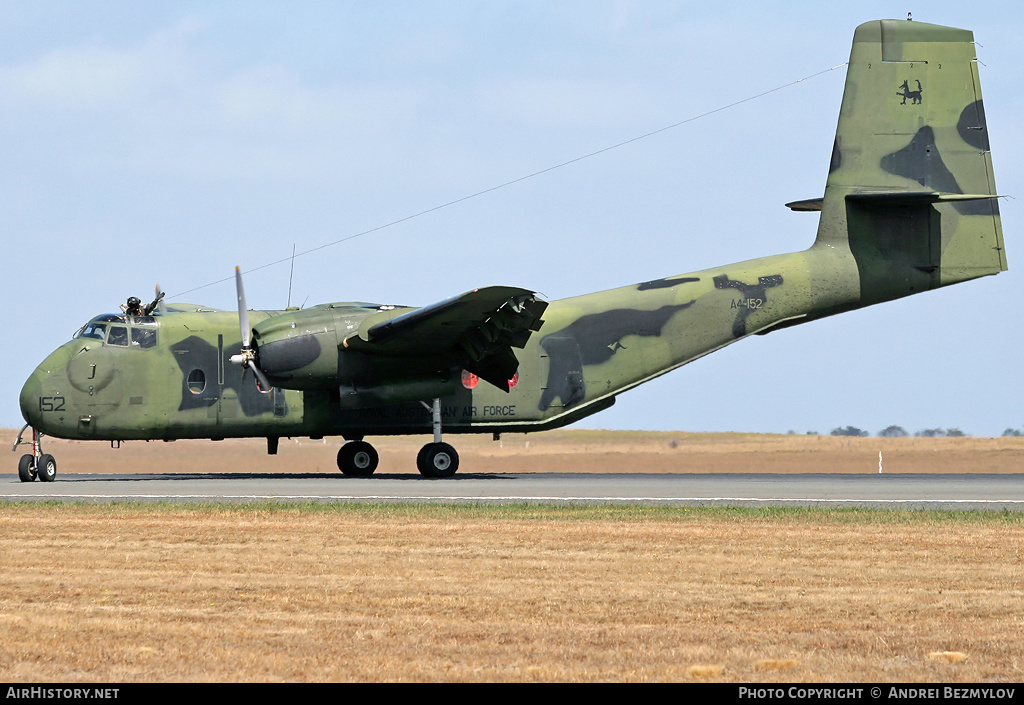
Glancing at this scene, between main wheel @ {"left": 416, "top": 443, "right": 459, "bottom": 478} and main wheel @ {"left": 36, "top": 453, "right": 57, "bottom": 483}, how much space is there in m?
7.74

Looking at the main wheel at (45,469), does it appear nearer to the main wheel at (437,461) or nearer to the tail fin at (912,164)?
the main wheel at (437,461)

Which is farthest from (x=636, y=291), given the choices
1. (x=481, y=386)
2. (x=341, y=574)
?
(x=341, y=574)

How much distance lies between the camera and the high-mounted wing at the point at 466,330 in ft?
73.4

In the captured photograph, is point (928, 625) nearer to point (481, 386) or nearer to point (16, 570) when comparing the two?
point (16, 570)

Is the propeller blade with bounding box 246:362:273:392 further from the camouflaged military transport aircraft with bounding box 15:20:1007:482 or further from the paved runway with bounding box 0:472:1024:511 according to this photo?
the paved runway with bounding box 0:472:1024:511

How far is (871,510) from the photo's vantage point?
53.3 feet

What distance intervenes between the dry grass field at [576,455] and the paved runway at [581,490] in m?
6.51

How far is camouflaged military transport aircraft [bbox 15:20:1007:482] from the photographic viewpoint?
77.9ft

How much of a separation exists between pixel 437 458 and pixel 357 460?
282 cm

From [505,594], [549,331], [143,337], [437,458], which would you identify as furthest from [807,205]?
[505,594]

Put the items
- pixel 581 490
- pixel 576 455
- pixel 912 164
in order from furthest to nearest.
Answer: pixel 576 455 → pixel 912 164 → pixel 581 490

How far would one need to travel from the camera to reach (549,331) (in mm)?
25953

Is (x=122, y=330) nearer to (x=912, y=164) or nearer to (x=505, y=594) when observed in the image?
(x=505, y=594)
